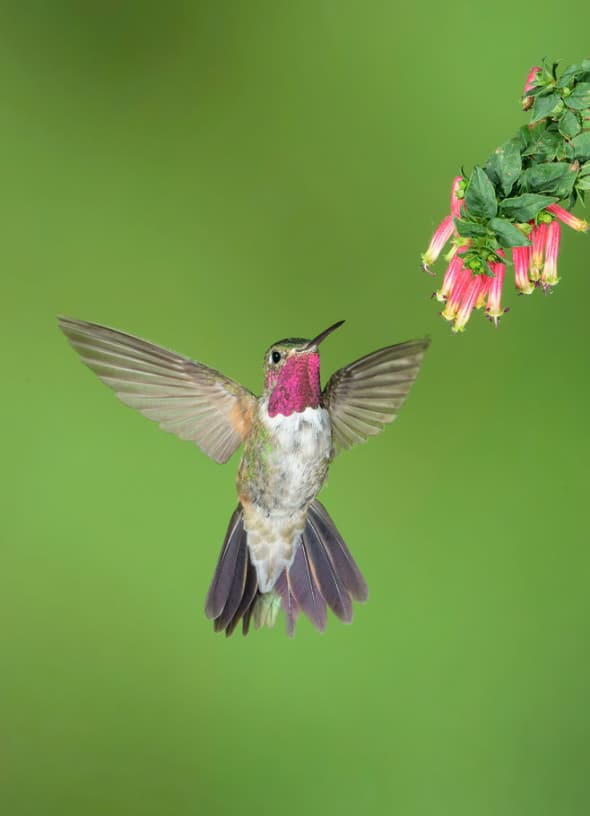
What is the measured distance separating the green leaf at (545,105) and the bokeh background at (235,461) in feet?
3.53

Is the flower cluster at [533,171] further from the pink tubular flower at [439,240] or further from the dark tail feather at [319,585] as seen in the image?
the dark tail feather at [319,585]

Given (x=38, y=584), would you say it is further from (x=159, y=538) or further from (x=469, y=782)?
(x=469, y=782)

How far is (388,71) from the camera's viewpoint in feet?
6.09

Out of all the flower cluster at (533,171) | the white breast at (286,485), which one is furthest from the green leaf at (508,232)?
the white breast at (286,485)

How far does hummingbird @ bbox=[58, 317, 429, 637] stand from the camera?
115cm

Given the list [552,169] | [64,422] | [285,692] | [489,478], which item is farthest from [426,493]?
[552,169]

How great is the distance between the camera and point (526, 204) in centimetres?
79

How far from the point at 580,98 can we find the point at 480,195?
117 millimetres

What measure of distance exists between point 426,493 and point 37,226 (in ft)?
3.31

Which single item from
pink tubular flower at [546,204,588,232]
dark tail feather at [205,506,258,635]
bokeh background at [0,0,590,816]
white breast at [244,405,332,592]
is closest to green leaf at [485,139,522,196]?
pink tubular flower at [546,204,588,232]

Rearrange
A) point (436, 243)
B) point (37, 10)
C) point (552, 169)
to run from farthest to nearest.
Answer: point (37, 10) → point (436, 243) → point (552, 169)

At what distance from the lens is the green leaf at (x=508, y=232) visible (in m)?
0.80

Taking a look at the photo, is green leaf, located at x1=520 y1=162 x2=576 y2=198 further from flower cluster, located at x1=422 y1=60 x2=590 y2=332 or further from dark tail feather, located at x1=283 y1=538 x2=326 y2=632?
dark tail feather, located at x1=283 y1=538 x2=326 y2=632

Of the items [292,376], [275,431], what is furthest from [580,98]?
[275,431]
